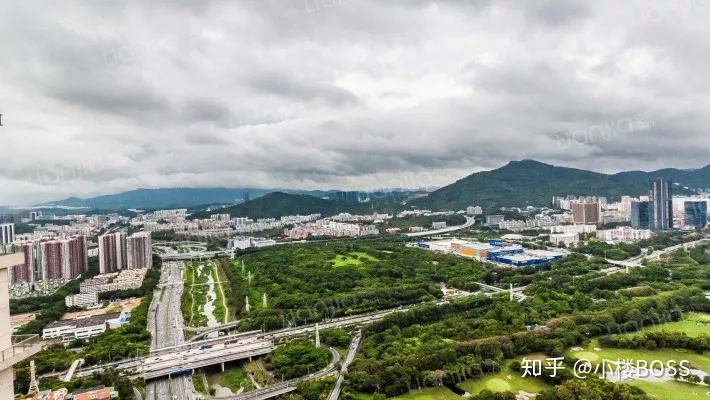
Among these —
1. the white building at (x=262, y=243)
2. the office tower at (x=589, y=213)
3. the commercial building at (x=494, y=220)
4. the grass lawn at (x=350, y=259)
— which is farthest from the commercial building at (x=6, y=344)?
the commercial building at (x=494, y=220)

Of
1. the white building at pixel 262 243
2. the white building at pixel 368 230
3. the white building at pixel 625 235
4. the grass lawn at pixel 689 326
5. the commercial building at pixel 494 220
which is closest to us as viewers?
the grass lawn at pixel 689 326

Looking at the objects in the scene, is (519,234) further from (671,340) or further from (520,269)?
(671,340)

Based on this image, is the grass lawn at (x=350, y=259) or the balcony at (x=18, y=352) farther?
the grass lawn at (x=350, y=259)

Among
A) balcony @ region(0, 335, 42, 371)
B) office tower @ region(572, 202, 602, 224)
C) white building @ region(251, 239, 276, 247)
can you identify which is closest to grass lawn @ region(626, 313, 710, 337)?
balcony @ region(0, 335, 42, 371)

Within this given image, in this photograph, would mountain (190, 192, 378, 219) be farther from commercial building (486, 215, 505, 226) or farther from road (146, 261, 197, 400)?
road (146, 261, 197, 400)

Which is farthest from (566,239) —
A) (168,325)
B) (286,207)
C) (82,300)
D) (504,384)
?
(286,207)

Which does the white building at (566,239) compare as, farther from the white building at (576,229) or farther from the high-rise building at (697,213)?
the high-rise building at (697,213)

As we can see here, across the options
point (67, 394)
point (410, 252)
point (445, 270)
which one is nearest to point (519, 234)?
point (410, 252)

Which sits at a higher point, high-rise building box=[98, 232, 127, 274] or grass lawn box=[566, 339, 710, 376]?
high-rise building box=[98, 232, 127, 274]
